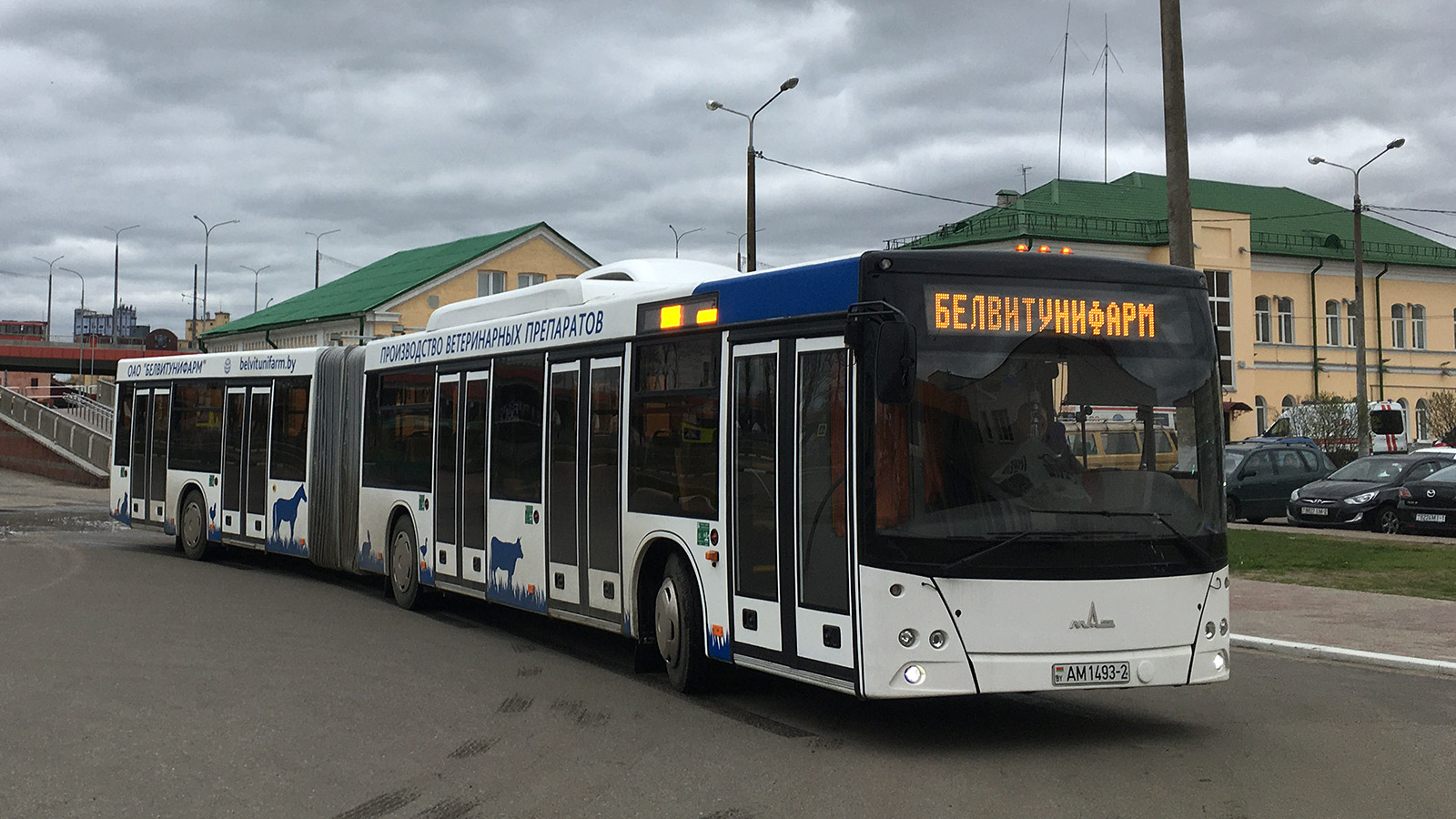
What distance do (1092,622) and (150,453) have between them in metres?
17.6

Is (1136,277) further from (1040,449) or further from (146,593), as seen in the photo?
(146,593)

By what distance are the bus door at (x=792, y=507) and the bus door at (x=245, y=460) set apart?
37.8 ft

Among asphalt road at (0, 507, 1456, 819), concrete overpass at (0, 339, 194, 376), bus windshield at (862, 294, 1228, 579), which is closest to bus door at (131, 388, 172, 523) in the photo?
asphalt road at (0, 507, 1456, 819)

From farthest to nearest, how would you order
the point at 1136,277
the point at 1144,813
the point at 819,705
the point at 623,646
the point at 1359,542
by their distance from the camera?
the point at 1359,542
the point at 623,646
the point at 819,705
the point at 1136,277
the point at 1144,813

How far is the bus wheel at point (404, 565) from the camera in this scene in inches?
589

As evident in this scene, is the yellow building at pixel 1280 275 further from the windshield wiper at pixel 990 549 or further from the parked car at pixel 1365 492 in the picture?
the windshield wiper at pixel 990 549

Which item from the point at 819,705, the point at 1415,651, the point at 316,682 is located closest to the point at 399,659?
the point at 316,682

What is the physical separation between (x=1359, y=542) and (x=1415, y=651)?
11206mm

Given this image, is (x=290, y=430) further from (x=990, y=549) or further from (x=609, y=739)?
(x=990, y=549)

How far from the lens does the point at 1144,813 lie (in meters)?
6.67

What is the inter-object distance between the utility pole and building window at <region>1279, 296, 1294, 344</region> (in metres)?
A: 50.9

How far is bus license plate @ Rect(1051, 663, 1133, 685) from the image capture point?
26.0 ft

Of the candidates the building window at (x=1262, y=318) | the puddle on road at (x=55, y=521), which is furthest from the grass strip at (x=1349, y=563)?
the building window at (x=1262, y=318)

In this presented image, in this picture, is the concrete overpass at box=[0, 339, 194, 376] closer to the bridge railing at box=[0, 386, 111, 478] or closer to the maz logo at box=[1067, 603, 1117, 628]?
the bridge railing at box=[0, 386, 111, 478]
